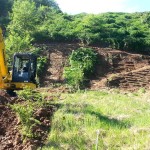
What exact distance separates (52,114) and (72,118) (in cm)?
140

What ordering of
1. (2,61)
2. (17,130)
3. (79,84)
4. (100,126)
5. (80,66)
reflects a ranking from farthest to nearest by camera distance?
(80,66), (79,84), (2,61), (17,130), (100,126)

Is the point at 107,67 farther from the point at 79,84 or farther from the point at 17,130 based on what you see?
the point at 17,130

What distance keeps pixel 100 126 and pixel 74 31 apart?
21.4m

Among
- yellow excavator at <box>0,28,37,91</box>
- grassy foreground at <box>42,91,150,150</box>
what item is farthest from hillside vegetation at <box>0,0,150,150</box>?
yellow excavator at <box>0,28,37,91</box>

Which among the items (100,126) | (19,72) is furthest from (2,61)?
(100,126)

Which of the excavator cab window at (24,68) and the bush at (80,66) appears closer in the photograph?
the excavator cab window at (24,68)

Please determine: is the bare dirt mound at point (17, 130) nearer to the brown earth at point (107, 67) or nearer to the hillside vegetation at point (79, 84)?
the hillside vegetation at point (79, 84)

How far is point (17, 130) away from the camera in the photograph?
12.7 m

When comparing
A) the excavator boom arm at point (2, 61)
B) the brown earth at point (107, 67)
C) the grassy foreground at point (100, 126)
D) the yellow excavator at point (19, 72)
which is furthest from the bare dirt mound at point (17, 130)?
the brown earth at point (107, 67)

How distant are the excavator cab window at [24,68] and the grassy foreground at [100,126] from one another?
183cm

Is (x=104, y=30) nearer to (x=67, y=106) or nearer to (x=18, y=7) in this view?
(x=18, y=7)

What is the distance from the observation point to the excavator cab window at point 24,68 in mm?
17031

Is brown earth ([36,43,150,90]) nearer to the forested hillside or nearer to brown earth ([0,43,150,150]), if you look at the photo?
brown earth ([0,43,150,150])

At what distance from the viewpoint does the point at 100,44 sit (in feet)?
105
